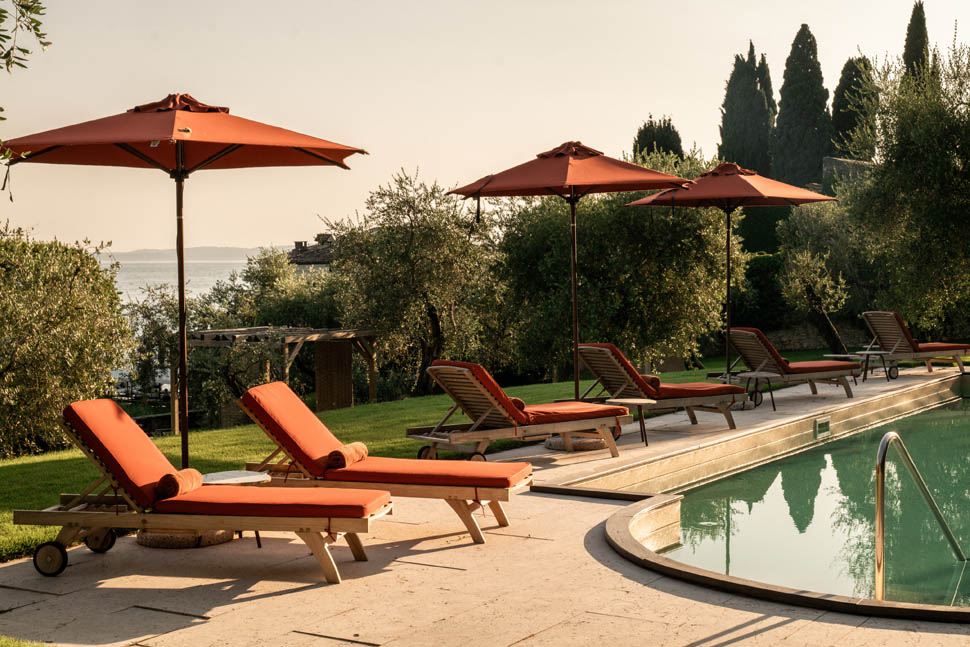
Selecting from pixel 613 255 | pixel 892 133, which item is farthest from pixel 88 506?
pixel 892 133

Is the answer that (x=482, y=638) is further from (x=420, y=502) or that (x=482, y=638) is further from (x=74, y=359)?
(x=74, y=359)

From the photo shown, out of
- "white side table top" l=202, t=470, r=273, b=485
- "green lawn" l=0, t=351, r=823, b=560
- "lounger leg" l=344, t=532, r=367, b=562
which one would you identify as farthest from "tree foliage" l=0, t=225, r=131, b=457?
"lounger leg" l=344, t=532, r=367, b=562

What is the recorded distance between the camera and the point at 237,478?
21.0 feet

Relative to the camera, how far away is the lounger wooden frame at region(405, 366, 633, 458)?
8.37 metres

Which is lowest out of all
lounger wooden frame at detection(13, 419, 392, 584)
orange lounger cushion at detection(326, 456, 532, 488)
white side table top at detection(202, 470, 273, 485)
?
lounger wooden frame at detection(13, 419, 392, 584)

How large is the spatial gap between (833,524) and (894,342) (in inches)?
384

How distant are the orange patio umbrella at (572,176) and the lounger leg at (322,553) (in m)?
5.06

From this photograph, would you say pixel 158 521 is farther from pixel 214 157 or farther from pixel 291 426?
pixel 214 157

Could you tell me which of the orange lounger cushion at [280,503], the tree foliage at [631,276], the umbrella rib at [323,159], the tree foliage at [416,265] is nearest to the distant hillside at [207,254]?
the tree foliage at [416,265]

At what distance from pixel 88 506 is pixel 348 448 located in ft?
5.11

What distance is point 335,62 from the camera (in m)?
19.4

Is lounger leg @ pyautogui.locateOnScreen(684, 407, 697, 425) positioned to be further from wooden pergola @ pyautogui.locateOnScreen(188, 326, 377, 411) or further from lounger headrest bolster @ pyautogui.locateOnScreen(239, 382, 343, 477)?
wooden pergola @ pyautogui.locateOnScreen(188, 326, 377, 411)

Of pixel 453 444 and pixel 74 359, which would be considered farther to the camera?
pixel 74 359

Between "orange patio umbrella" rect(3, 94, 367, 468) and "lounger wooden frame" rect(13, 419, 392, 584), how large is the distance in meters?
0.71
